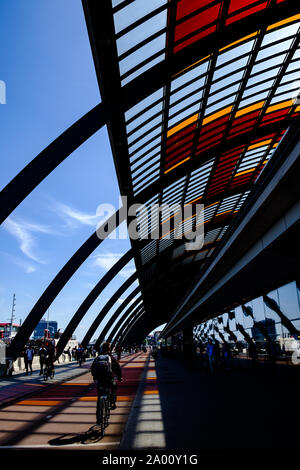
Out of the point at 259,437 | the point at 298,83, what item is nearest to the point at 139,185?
the point at 298,83

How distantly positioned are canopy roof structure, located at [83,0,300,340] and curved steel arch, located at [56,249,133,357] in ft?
19.7

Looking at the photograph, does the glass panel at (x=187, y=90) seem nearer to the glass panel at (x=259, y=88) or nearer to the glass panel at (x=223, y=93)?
the glass panel at (x=223, y=93)

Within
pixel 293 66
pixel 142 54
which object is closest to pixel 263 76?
pixel 293 66

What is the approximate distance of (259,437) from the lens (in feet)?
17.2

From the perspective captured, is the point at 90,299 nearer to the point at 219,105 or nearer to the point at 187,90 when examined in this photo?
the point at 219,105

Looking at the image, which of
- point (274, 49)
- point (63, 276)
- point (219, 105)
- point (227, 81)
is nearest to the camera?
point (274, 49)

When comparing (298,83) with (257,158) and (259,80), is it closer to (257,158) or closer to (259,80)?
(259,80)

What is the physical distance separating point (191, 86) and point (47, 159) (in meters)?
5.80

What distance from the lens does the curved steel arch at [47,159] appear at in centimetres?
970

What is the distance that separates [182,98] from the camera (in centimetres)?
1261

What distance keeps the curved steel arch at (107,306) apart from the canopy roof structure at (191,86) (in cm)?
1474

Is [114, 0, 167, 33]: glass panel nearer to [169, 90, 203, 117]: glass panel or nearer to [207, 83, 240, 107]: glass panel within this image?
[169, 90, 203, 117]: glass panel

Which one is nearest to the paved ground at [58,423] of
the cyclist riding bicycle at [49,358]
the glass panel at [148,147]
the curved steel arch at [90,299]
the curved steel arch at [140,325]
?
the cyclist riding bicycle at [49,358]
